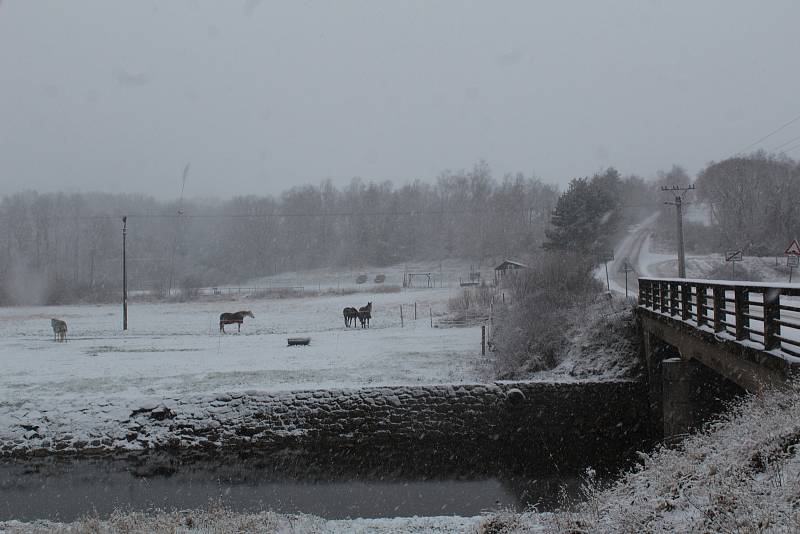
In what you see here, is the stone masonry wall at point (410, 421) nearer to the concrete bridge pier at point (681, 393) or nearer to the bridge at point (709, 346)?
the bridge at point (709, 346)

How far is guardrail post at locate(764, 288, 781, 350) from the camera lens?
875cm

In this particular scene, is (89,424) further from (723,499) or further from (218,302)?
(218,302)

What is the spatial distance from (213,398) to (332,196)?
106 m

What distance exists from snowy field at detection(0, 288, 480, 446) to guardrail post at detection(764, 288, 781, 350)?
12.0 metres

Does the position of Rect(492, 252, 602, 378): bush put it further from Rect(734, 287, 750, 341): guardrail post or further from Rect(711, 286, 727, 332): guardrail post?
Rect(734, 287, 750, 341): guardrail post

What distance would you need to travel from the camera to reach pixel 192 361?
24.6 meters

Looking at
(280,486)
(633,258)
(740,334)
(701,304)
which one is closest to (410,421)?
(280,486)

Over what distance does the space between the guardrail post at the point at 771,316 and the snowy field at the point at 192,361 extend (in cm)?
1200

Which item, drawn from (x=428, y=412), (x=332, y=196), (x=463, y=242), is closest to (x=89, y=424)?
(x=428, y=412)

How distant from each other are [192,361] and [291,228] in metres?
86.9

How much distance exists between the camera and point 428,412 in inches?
684

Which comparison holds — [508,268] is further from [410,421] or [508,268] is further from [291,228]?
[291,228]

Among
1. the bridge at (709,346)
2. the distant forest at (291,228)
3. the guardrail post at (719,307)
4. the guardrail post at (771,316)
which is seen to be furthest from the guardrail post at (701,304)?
the distant forest at (291,228)

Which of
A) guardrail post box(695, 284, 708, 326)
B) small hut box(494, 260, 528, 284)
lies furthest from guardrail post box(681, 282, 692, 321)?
small hut box(494, 260, 528, 284)
